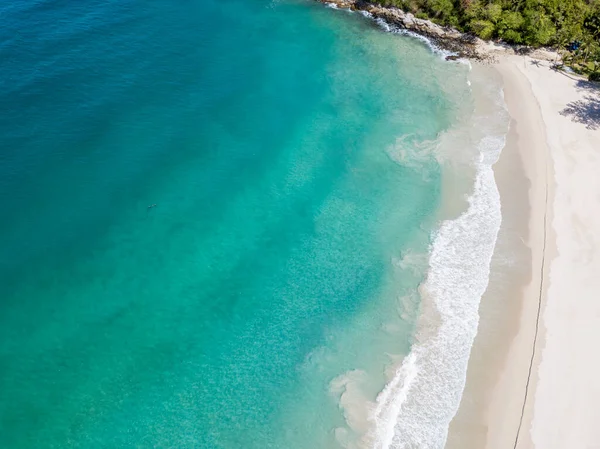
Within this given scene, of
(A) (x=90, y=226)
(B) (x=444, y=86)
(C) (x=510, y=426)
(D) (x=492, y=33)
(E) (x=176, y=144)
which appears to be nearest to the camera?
(C) (x=510, y=426)

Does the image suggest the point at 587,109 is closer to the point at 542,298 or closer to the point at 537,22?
the point at 537,22

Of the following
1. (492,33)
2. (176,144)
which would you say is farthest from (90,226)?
(492,33)

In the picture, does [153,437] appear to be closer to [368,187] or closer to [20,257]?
[20,257]

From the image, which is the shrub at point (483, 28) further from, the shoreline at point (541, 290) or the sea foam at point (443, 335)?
the sea foam at point (443, 335)

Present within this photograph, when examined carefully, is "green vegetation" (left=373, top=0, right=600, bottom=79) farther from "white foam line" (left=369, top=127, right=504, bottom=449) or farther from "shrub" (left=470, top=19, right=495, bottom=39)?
"white foam line" (left=369, top=127, right=504, bottom=449)

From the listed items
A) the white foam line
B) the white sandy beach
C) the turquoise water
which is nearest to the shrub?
the turquoise water

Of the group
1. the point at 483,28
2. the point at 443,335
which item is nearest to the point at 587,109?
the point at 483,28
